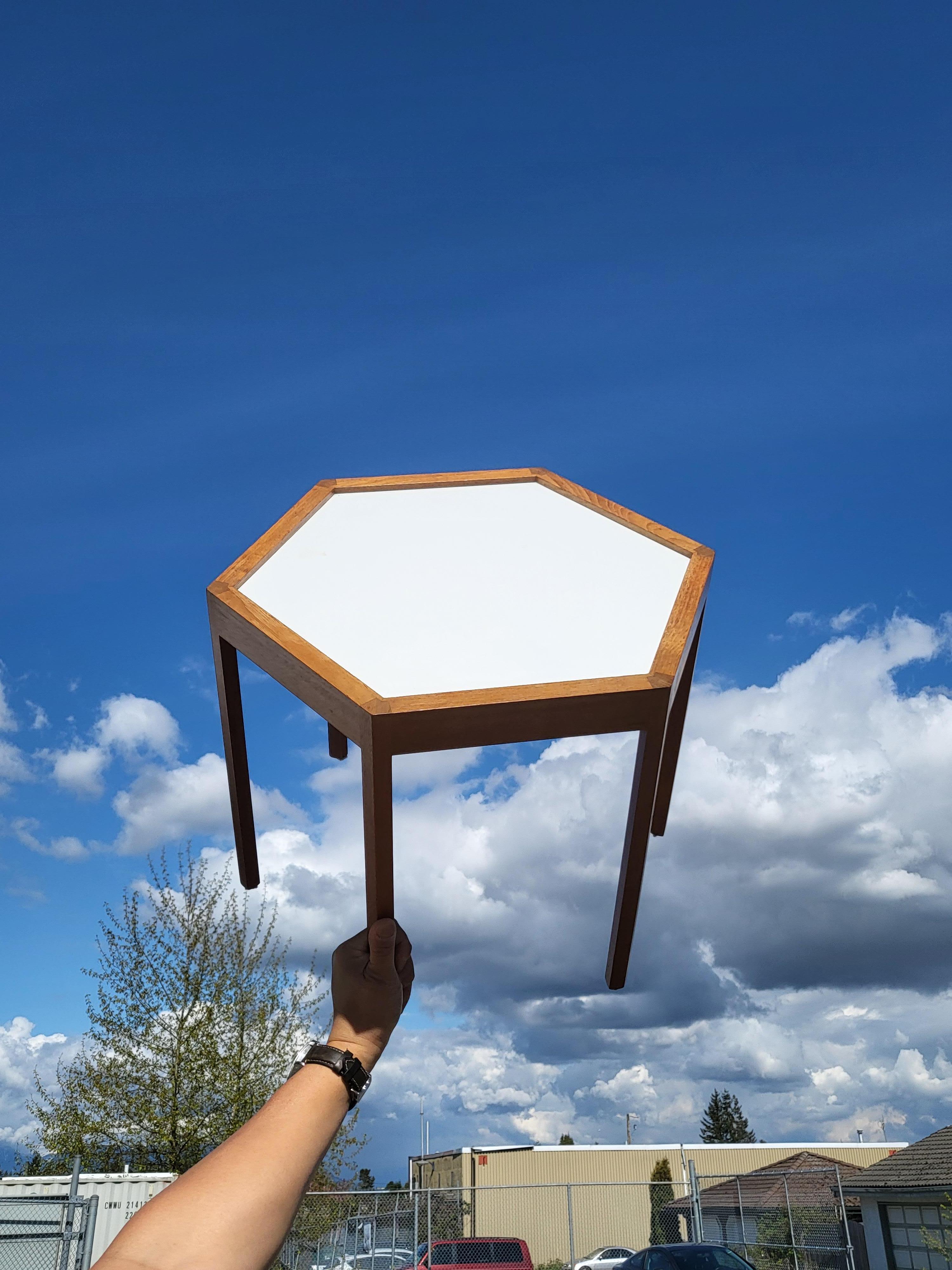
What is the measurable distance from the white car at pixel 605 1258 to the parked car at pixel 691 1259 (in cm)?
1227

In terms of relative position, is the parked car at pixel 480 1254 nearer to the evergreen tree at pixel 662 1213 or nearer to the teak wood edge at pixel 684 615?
the evergreen tree at pixel 662 1213

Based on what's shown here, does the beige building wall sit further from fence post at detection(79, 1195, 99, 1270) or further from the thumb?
the thumb

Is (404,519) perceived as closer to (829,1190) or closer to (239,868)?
(239,868)

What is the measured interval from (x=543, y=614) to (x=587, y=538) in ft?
1.35

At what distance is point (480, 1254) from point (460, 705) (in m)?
17.5

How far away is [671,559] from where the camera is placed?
2.28 m

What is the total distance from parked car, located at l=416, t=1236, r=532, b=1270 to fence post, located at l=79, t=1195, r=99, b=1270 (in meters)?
7.70

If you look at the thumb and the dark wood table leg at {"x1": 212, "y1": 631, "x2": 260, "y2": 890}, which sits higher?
the dark wood table leg at {"x1": 212, "y1": 631, "x2": 260, "y2": 890}

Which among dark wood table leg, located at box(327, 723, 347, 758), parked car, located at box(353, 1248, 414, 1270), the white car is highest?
dark wood table leg, located at box(327, 723, 347, 758)

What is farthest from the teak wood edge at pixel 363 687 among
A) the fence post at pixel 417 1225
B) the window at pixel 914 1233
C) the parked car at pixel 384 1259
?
the window at pixel 914 1233

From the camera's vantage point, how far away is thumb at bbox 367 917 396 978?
51.4 inches

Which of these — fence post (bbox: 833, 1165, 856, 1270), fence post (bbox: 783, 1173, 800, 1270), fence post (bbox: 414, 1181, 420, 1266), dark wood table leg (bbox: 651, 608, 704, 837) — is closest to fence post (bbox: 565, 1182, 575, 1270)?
fence post (bbox: 414, 1181, 420, 1266)

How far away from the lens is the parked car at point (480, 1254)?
50.6ft

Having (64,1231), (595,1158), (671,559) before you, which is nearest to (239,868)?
(671,559)
